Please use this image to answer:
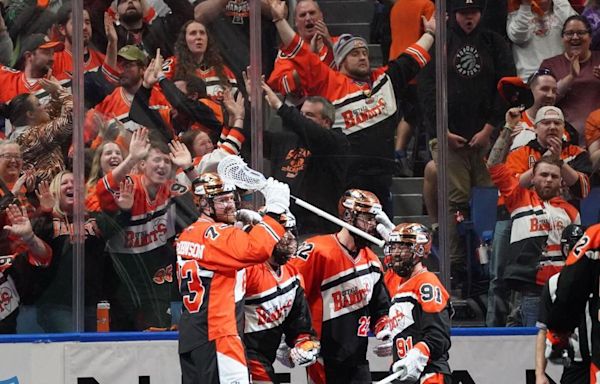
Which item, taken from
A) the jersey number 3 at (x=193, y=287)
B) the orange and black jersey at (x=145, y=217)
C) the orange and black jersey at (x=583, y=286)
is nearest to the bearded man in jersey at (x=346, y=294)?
the jersey number 3 at (x=193, y=287)

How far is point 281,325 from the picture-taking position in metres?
8.99

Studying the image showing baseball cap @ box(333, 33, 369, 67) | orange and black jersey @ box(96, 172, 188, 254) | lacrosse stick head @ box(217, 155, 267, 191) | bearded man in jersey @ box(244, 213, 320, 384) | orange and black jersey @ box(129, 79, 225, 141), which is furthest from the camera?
baseball cap @ box(333, 33, 369, 67)

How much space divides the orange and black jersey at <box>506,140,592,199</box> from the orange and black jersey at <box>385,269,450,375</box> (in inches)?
75.7

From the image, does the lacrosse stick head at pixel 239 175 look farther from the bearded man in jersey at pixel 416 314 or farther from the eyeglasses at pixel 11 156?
the eyeglasses at pixel 11 156

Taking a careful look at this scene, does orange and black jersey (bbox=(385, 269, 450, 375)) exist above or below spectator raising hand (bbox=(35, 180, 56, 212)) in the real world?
below

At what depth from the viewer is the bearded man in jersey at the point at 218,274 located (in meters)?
8.15

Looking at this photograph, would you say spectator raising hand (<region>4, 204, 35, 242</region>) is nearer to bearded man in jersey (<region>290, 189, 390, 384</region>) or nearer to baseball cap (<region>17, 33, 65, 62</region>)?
baseball cap (<region>17, 33, 65, 62</region>)

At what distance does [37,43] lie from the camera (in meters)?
9.99

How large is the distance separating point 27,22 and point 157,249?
1713 mm

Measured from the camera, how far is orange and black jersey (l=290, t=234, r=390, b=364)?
30.1 feet

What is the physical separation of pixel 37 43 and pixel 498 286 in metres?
3.43

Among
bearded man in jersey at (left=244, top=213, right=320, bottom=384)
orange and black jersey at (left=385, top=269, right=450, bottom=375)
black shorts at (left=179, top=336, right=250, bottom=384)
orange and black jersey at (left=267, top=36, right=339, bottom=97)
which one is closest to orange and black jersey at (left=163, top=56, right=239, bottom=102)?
orange and black jersey at (left=267, top=36, right=339, bottom=97)

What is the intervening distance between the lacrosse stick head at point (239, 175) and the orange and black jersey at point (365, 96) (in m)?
1.64

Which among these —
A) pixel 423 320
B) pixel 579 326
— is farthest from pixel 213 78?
pixel 579 326
